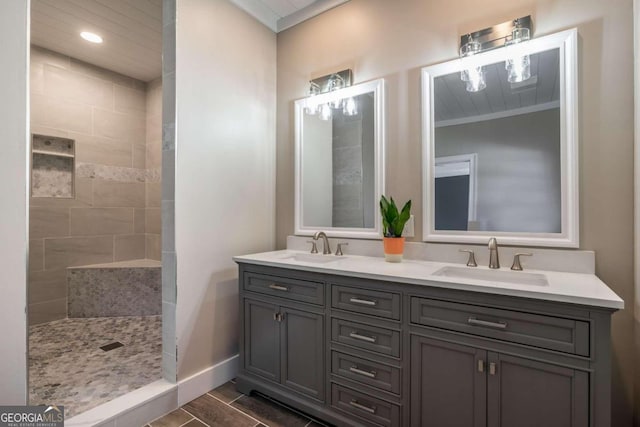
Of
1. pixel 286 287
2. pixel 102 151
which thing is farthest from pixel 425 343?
pixel 102 151

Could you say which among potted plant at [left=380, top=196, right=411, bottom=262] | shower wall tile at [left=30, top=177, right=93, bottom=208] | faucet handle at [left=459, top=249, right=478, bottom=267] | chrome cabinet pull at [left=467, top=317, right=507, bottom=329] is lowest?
chrome cabinet pull at [left=467, top=317, right=507, bottom=329]

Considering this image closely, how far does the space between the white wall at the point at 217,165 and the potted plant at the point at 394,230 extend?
3.42ft

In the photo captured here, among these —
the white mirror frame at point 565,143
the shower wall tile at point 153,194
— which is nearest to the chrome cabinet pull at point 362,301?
the white mirror frame at point 565,143

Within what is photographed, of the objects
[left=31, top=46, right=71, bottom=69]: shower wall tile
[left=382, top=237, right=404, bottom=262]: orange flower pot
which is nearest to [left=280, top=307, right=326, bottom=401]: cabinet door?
[left=382, top=237, right=404, bottom=262]: orange flower pot

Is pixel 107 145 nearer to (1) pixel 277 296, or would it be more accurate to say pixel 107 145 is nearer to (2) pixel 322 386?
(1) pixel 277 296

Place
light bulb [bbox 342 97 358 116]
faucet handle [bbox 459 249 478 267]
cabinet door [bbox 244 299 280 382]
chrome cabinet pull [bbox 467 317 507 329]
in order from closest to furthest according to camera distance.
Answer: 1. chrome cabinet pull [bbox 467 317 507 329]
2. faucet handle [bbox 459 249 478 267]
3. cabinet door [bbox 244 299 280 382]
4. light bulb [bbox 342 97 358 116]

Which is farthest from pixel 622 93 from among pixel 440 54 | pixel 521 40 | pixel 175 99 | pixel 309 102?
pixel 175 99

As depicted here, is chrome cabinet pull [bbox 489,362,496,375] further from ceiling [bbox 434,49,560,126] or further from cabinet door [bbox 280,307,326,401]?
ceiling [bbox 434,49,560,126]

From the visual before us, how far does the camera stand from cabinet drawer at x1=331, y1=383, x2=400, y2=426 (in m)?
1.44

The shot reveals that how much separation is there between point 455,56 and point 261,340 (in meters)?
2.03

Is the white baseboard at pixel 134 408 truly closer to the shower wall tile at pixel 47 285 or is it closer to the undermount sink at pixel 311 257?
the undermount sink at pixel 311 257

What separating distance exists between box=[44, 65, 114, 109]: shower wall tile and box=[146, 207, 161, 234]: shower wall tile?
4.03ft

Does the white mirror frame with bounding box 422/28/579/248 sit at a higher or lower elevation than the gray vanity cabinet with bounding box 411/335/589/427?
higher

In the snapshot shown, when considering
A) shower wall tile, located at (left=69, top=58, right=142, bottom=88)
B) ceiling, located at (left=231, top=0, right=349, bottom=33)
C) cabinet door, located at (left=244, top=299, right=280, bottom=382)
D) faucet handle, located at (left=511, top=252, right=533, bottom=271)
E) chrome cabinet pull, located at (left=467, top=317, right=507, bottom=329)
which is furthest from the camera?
shower wall tile, located at (left=69, top=58, right=142, bottom=88)
